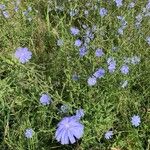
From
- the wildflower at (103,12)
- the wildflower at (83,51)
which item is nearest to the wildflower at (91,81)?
the wildflower at (83,51)

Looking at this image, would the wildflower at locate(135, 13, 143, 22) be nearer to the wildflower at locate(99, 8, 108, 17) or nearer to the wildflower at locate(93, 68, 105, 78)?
the wildflower at locate(99, 8, 108, 17)

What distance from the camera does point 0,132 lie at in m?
2.59

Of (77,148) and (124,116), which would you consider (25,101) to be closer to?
(77,148)

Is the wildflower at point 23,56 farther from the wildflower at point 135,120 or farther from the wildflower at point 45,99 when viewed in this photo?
the wildflower at point 135,120

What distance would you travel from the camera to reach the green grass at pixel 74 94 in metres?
2.39

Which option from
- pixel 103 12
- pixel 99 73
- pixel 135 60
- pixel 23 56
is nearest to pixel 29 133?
pixel 23 56

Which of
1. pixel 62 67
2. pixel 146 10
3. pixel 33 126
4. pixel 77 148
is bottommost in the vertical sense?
pixel 77 148

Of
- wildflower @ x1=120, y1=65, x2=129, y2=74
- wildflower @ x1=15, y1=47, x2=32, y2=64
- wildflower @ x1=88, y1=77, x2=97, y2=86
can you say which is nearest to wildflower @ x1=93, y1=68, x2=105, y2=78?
wildflower @ x1=88, y1=77, x2=97, y2=86

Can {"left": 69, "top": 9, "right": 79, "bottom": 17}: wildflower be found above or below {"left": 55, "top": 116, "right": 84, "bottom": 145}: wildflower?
above

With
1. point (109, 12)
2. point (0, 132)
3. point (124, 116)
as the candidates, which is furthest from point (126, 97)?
point (109, 12)

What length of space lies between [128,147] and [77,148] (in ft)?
1.27

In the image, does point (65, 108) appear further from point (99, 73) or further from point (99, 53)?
point (99, 53)

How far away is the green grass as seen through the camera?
239 centimetres

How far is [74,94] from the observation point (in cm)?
265
